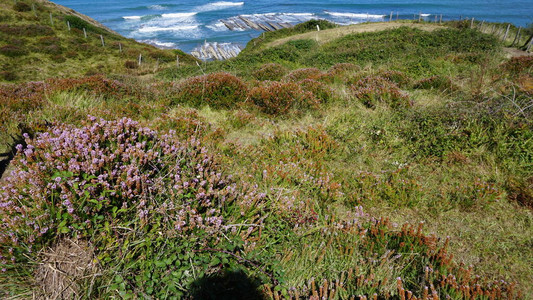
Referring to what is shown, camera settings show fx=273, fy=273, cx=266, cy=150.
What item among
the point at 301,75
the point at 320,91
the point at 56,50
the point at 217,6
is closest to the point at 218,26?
the point at 217,6

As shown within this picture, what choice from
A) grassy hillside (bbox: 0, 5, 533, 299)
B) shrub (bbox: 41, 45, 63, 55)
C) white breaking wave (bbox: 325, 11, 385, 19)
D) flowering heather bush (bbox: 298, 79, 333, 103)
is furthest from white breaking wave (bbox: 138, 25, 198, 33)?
grassy hillside (bbox: 0, 5, 533, 299)

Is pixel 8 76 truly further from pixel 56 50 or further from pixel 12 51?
pixel 56 50

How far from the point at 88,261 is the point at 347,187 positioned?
359 cm

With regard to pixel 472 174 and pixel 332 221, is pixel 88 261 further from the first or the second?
pixel 472 174

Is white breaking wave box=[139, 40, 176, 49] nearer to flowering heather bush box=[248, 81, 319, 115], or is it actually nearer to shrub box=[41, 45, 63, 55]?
shrub box=[41, 45, 63, 55]

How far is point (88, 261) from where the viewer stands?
8.20 feet

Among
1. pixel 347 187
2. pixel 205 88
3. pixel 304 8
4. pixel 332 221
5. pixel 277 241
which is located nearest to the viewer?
pixel 277 241

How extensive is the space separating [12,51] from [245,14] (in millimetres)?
56549

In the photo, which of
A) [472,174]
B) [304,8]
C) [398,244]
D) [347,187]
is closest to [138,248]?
[398,244]

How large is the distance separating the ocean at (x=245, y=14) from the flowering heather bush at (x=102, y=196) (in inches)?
1908

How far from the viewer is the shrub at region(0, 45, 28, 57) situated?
28.8 meters

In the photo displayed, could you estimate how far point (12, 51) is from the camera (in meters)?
29.0

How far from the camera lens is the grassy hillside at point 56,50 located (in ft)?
91.8

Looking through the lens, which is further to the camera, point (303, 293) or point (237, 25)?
point (237, 25)
